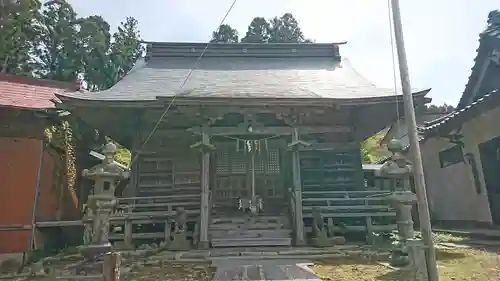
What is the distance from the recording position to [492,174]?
8.95m

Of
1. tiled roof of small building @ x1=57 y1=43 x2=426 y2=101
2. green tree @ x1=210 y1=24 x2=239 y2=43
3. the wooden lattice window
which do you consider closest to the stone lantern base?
tiled roof of small building @ x1=57 y1=43 x2=426 y2=101

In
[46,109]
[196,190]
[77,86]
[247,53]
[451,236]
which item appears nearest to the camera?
[451,236]

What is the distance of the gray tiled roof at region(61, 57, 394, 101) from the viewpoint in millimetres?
9625

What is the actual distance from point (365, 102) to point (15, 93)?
9.99 m

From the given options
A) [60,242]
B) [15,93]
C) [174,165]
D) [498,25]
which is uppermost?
[498,25]

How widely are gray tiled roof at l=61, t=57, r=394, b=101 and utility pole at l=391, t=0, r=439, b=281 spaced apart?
4.81 m

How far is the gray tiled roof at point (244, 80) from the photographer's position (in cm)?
962

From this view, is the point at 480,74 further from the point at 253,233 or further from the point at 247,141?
the point at 253,233

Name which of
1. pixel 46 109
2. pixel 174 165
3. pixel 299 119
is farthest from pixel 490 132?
pixel 46 109

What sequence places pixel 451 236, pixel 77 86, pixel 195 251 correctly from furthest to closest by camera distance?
pixel 77 86
pixel 451 236
pixel 195 251

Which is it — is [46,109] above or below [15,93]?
below

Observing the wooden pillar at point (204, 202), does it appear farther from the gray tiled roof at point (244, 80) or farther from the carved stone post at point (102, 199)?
the carved stone post at point (102, 199)

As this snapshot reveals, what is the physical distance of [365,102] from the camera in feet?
29.8

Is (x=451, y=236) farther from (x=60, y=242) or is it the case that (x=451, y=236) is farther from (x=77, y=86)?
(x=77, y=86)
